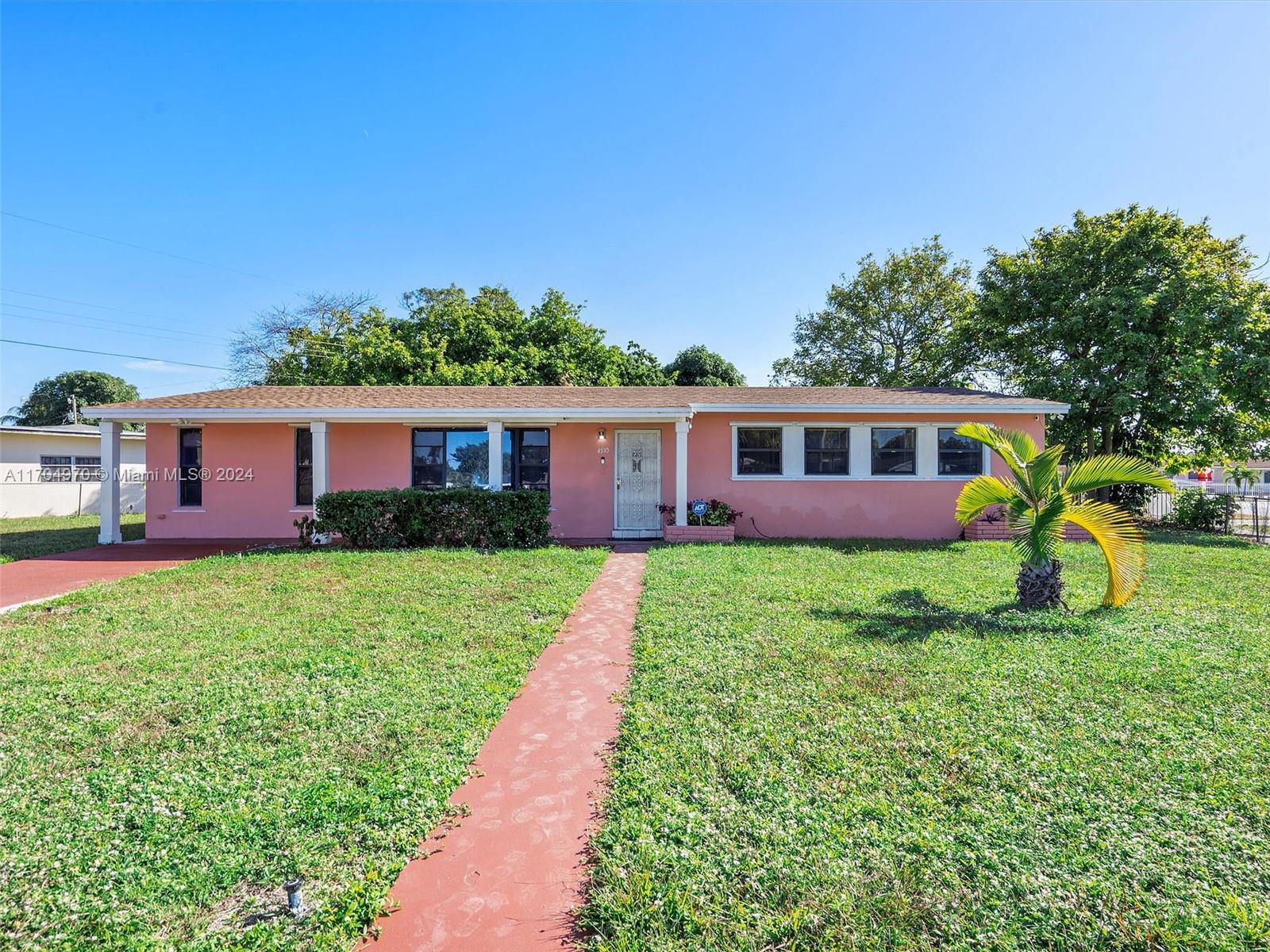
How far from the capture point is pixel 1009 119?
424 inches

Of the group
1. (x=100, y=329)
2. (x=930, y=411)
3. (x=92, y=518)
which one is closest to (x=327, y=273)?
(x=100, y=329)

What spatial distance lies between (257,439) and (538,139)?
915 centimetres

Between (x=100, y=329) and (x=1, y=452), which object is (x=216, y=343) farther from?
(x=1, y=452)

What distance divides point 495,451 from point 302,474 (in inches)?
183

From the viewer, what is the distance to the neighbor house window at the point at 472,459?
12.6m

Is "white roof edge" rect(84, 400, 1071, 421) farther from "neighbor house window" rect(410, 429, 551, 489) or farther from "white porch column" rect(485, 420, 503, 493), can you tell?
"neighbor house window" rect(410, 429, 551, 489)

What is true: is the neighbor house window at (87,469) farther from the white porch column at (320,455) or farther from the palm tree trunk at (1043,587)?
the palm tree trunk at (1043,587)

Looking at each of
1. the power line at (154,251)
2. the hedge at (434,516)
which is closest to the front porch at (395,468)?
the hedge at (434,516)

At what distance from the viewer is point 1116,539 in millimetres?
6301

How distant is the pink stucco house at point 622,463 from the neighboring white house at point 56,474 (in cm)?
768

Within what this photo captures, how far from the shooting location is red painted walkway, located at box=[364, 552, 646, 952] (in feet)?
7.07

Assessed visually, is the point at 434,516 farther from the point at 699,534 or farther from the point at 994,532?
the point at 994,532

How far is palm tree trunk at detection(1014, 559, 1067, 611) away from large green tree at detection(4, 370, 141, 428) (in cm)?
6761

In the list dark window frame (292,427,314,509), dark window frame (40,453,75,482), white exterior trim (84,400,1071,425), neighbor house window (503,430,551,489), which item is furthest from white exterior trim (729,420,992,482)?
dark window frame (40,453,75,482)
